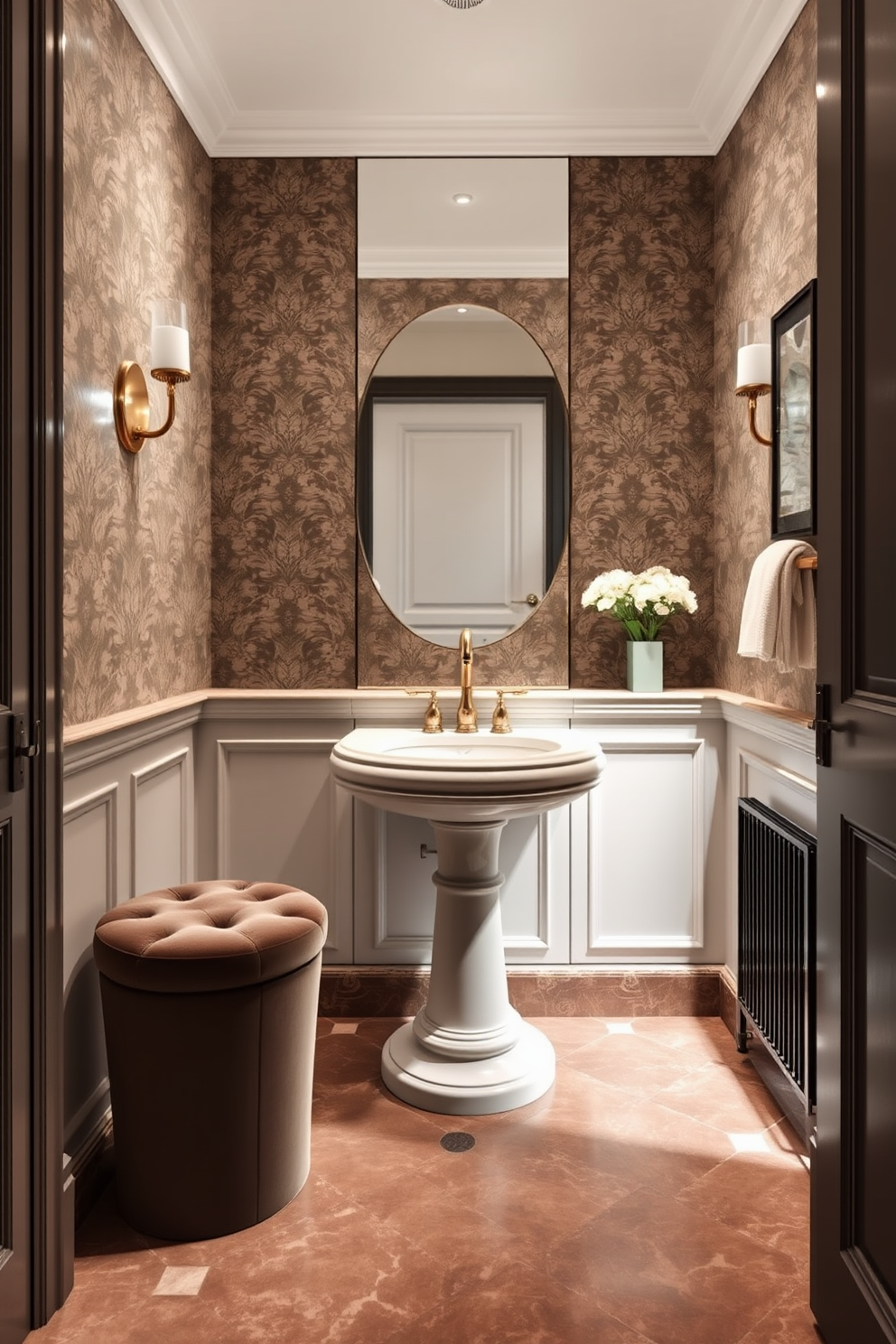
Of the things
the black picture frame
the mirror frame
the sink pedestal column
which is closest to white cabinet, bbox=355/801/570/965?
the sink pedestal column

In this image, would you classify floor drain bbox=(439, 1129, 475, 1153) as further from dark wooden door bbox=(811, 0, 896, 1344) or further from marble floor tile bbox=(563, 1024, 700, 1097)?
dark wooden door bbox=(811, 0, 896, 1344)

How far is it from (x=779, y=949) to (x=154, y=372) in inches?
74.4

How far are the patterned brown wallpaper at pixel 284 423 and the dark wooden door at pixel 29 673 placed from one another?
1324 mm

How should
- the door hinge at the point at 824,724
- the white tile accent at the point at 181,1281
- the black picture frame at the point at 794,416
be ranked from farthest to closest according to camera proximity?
the black picture frame at the point at 794,416
the white tile accent at the point at 181,1281
the door hinge at the point at 824,724

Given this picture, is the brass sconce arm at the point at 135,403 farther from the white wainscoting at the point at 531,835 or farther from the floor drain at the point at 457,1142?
the floor drain at the point at 457,1142

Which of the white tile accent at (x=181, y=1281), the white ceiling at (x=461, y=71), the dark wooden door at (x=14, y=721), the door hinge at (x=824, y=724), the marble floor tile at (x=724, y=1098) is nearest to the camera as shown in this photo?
the dark wooden door at (x=14, y=721)

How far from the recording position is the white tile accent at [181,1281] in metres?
1.58

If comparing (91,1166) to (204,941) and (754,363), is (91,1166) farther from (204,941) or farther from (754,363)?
(754,363)

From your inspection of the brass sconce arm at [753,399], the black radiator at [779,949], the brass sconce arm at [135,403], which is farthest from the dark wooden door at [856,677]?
the brass sconce arm at [135,403]

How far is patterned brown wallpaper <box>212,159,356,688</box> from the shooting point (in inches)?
110

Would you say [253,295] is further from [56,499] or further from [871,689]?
[871,689]

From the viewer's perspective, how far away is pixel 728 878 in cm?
265

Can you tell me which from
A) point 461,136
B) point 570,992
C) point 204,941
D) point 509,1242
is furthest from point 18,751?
point 461,136

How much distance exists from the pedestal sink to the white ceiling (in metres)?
1.74
